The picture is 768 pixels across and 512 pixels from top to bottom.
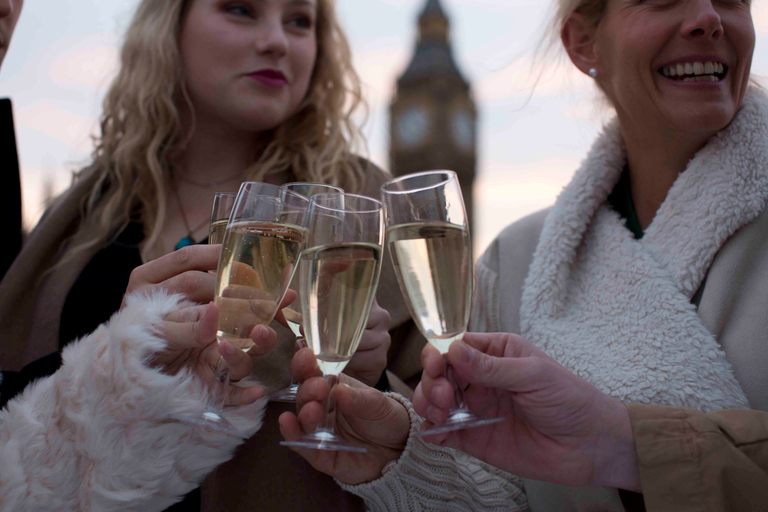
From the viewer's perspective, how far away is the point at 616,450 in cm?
126

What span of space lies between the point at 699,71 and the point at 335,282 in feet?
4.30

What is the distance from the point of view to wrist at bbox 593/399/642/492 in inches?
49.1

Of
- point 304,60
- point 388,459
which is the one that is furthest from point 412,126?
point 388,459

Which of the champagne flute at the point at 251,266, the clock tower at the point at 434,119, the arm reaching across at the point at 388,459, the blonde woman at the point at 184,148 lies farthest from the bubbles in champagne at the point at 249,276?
the clock tower at the point at 434,119

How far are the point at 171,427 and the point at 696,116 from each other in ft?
5.26

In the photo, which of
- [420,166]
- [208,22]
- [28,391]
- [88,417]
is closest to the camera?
[88,417]

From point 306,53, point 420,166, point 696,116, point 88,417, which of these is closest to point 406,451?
point 88,417

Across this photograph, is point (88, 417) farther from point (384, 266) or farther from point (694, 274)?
point (694, 274)

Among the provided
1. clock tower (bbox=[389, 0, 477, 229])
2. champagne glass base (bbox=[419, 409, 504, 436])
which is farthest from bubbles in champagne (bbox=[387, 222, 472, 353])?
clock tower (bbox=[389, 0, 477, 229])

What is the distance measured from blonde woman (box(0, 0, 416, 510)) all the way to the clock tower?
40.4 meters

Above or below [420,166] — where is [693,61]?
above

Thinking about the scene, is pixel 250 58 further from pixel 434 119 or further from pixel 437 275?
pixel 434 119

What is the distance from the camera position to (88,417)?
1249 mm

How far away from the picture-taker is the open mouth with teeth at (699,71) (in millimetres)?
1807
